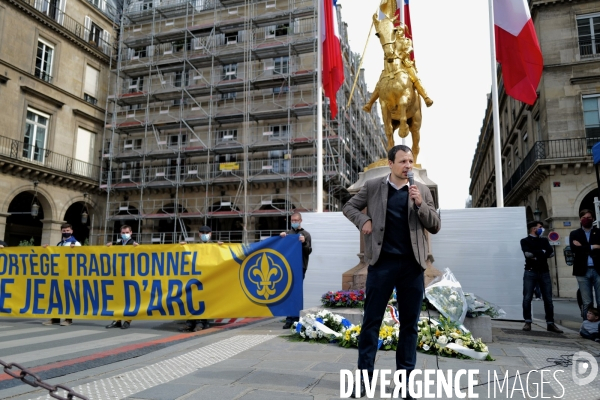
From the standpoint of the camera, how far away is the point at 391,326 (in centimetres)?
507

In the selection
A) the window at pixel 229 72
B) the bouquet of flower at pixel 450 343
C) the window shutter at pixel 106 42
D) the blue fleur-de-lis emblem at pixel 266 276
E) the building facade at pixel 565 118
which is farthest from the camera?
the window shutter at pixel 106 42

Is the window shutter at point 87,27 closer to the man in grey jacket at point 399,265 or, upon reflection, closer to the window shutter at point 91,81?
the window shutter at point 91,81

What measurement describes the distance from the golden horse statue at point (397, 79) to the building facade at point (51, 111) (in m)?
18.8

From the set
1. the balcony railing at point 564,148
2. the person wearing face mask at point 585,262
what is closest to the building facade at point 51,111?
the person wearing face mask at point 585,262

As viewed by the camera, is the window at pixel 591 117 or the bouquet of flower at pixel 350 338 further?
the window at pixel 591 117

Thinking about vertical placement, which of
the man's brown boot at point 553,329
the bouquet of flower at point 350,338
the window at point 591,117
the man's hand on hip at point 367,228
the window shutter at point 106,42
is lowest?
the man's brown boot at point 553,329

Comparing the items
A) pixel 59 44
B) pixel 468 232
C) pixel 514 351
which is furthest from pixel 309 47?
pixel 514 351

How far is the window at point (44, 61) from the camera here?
24339 mm

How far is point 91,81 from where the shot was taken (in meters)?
28.2

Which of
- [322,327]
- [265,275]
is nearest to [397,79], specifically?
[265,275]

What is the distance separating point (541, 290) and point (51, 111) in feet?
87.5

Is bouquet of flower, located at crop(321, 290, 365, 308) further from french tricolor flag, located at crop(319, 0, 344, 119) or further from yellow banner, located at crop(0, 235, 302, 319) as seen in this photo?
french tricolor flag, located at crop(319, 0, 344, 119)

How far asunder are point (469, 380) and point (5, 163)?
24144 mm

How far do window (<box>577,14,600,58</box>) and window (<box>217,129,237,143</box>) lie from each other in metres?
18.6
